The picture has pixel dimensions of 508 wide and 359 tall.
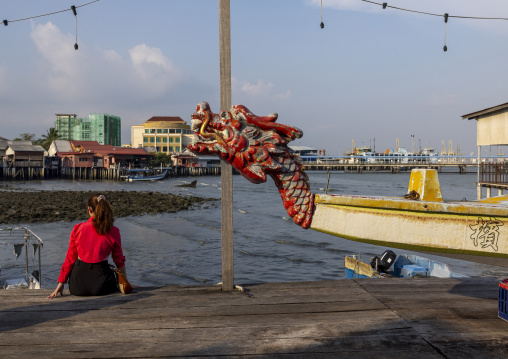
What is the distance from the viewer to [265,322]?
3.97m

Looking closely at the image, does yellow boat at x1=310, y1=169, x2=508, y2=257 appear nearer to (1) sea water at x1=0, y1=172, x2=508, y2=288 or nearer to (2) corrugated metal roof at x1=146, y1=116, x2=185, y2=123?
(1) sea water at x1=0, y1=172, x2=508, y2=288

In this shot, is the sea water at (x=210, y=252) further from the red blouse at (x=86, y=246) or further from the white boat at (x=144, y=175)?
the white boat at (x=144, y=175)

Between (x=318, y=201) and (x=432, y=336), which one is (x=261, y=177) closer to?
(x=318, y=201)

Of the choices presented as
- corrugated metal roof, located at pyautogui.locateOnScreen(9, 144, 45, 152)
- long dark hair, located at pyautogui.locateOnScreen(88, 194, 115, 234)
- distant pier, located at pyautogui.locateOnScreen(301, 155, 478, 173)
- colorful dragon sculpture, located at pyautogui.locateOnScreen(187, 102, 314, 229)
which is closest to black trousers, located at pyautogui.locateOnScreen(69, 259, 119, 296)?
long dark hair, located at pyautogui.locateOnScreen(88, 194, 115, 234)

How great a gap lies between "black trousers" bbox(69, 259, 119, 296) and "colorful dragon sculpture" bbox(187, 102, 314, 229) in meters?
1.85

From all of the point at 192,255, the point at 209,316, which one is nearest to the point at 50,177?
the point at 192,255

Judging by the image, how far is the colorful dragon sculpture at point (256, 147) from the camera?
414 cm

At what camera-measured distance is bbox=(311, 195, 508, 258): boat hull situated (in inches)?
145

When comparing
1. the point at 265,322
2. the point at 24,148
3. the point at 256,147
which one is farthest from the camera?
the point at 24,148

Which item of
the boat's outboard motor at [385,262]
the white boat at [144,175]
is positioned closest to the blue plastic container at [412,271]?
the boat's outboard motor at [385,262]

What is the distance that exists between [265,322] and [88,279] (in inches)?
84.9

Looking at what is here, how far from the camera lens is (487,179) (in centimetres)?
2264

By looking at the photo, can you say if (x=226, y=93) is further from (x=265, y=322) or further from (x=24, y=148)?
(x=24, y=148)

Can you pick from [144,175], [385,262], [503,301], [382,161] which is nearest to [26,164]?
[144,175]
